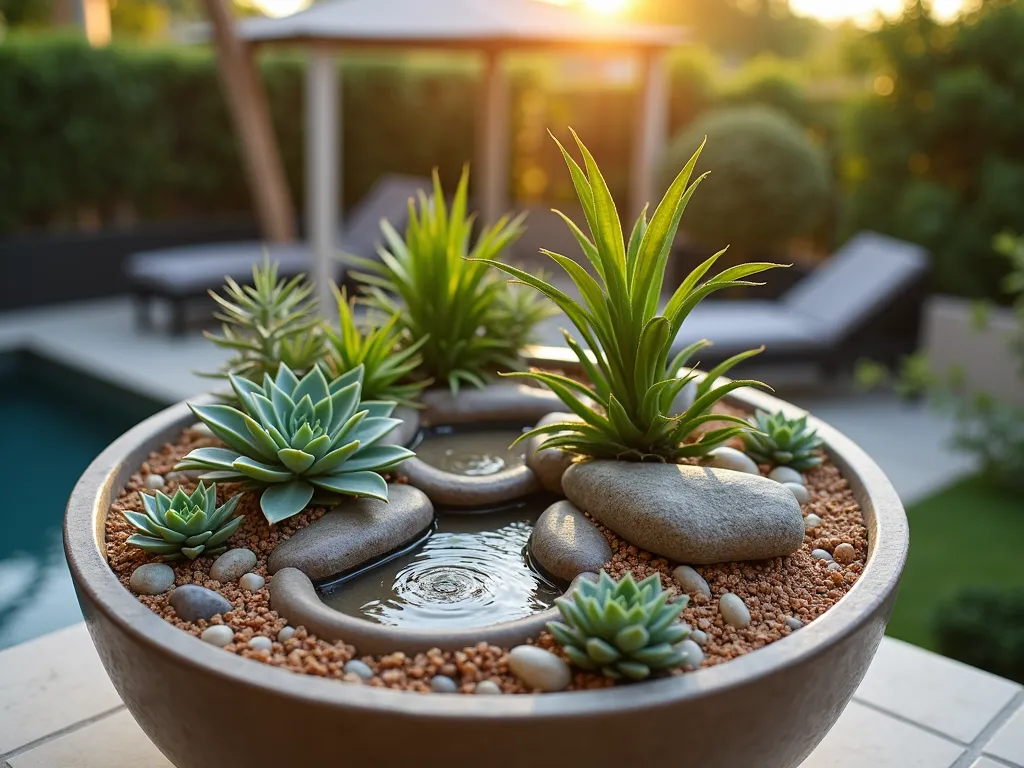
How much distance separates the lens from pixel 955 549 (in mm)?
4531

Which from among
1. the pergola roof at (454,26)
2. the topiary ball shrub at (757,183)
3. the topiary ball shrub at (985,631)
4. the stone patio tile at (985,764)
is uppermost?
the pergola roof at (454,26)

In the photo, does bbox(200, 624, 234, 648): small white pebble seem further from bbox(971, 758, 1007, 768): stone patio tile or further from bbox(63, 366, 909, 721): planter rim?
bbox(971, 758, 1007, 768): stone patio tile

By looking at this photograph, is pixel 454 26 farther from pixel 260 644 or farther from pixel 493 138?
pixel 260 644

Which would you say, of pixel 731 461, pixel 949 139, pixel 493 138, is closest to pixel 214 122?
pixel 493 138

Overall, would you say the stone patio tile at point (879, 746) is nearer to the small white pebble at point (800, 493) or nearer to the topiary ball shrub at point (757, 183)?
the small white pebble at point (800, 493)

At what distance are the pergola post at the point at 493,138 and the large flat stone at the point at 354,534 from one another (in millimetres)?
7120

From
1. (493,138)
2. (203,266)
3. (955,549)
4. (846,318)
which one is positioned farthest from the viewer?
(493,138)

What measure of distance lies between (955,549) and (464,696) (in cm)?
349

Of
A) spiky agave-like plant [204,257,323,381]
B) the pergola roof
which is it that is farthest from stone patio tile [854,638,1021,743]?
the pergola roof

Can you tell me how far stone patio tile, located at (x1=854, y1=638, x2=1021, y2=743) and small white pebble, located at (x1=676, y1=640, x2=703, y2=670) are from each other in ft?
4.04

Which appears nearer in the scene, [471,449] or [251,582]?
[251,582]

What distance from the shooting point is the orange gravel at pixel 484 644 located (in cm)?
191

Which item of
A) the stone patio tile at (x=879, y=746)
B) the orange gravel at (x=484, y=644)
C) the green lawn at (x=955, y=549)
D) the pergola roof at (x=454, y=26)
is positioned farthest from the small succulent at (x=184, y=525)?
the pergola roof at (x=454, y=26)

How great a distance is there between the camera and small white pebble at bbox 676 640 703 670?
1.89m
